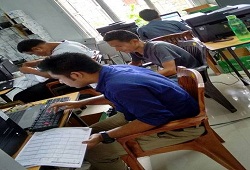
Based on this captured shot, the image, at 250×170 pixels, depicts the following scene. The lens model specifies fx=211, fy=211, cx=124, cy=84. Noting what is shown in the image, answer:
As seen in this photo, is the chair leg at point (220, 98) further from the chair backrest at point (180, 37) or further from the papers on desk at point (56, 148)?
the papers on desk at point (56, 148)

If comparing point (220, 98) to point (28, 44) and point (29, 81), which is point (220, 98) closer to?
point (28, 44)

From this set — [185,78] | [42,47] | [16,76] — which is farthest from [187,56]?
[16,76]

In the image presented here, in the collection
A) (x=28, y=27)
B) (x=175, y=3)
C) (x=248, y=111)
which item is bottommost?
(x=248, y=111)

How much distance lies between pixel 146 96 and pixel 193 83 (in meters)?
0.35

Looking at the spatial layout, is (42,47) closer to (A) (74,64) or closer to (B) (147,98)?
(A) (74,64)

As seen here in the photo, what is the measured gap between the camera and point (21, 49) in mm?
2463

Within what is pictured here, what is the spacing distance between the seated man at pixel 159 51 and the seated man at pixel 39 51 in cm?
54

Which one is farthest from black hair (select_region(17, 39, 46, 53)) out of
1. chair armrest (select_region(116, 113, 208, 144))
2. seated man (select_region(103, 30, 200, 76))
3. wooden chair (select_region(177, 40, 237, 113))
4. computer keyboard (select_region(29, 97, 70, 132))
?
chair armrest (select_region(116, 113, 208, 144))

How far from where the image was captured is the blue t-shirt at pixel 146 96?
987mm

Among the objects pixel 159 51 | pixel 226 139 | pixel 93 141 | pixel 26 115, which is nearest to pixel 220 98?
pixel 226 139

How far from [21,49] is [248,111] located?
248cm

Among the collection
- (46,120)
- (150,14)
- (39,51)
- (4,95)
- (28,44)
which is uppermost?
(28,44)

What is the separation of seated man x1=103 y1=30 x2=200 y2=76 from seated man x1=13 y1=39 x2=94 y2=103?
0.54 m

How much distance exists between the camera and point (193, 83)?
118 cm
